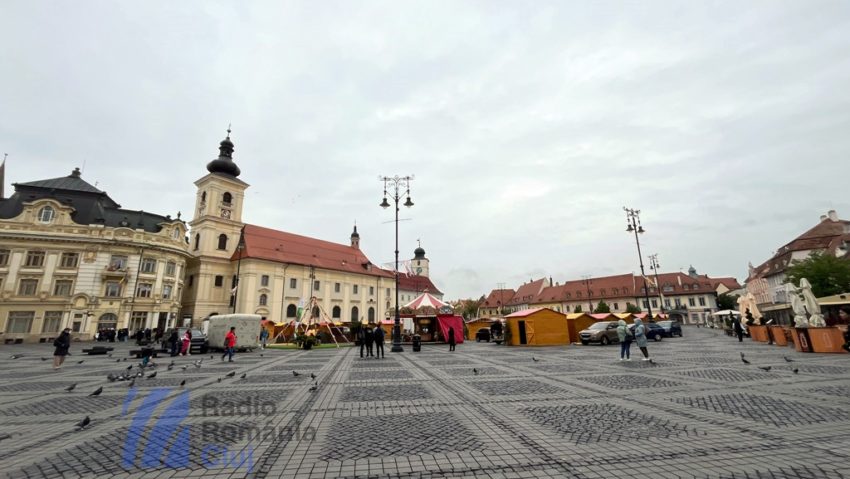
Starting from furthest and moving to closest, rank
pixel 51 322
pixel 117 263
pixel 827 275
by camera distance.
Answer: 1. pixel 117 263
2. pixel 51 322
3. pixel 827 275

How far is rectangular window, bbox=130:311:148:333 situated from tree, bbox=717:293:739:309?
101545 mm

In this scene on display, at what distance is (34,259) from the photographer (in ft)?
123

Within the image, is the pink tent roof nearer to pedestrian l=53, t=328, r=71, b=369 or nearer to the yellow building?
pedestrian l=53, t=328, r=71, b=369

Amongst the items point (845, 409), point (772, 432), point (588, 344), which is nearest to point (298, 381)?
point (772, 432)

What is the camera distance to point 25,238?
3719 cm

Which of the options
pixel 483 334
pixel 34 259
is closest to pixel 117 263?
pixel 34 259

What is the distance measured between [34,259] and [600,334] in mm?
54604

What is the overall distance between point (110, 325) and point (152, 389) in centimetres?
3967

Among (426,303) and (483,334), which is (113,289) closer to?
(426,303)

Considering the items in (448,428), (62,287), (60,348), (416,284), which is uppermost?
(416,284)

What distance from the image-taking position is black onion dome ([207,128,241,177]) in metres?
55.6

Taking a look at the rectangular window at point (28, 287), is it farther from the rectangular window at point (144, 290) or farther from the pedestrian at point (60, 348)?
the pedestrian at point (60, 348)

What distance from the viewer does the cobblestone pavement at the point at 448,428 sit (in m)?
4.37

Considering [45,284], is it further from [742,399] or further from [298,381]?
[742,399]
